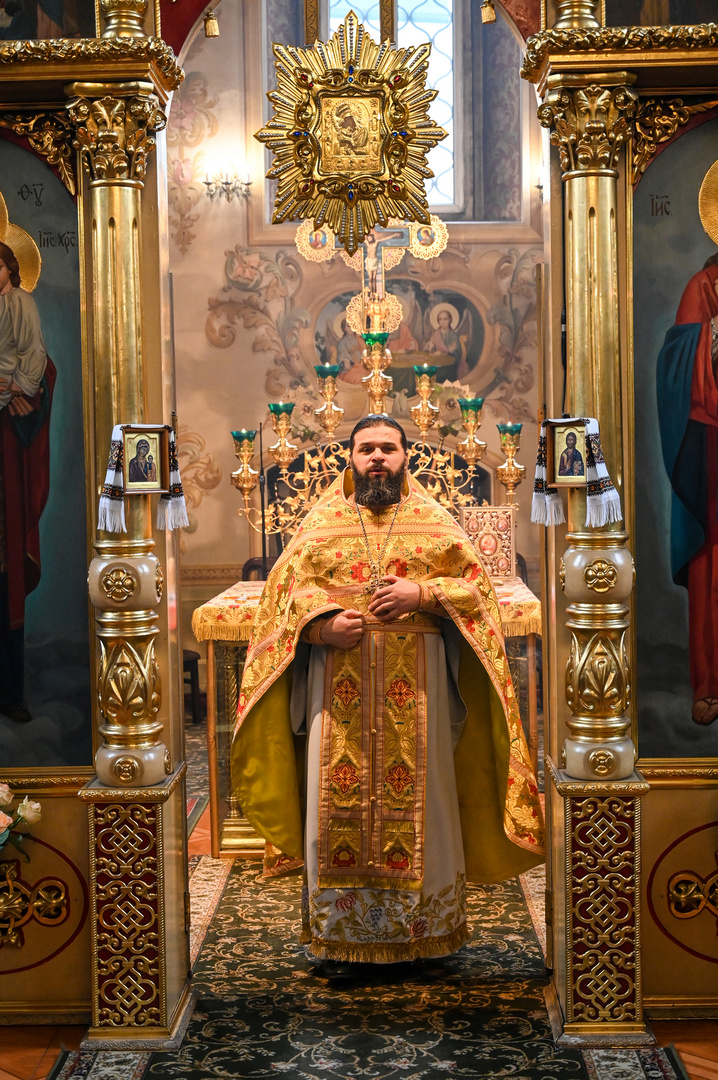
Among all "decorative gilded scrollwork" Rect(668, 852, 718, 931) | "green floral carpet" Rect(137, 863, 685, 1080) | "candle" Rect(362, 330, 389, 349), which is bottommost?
"green floral carpet" Rect(137, 863, 685, 1080)

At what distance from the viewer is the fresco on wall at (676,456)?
401 cm

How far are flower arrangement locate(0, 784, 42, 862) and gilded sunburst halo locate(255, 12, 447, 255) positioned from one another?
6.86 feet

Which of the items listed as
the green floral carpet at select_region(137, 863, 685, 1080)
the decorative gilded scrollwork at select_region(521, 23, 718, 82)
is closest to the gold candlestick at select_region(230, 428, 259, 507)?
the green floral carpet at select_region(137, 863, 685, 1080)

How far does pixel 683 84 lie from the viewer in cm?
390

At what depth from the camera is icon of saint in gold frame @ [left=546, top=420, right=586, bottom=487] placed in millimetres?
3801

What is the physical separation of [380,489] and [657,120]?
5.11ft

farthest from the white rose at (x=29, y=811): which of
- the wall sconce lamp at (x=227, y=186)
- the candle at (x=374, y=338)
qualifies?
the wall sconce lamp at (x=227, y=186)

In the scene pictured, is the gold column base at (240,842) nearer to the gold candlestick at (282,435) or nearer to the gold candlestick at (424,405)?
the gold candlestick at (282,435)

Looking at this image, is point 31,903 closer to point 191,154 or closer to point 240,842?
point 240,842

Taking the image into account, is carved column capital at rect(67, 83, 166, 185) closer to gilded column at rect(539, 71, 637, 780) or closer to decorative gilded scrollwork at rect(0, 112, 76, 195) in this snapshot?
decorative gilded scrollwork at rect(0, 112, 76, 195)

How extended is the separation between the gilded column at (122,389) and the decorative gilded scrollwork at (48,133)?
0.28 feet

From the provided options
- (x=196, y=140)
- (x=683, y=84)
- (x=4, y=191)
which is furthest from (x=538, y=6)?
(x=196, y=140)

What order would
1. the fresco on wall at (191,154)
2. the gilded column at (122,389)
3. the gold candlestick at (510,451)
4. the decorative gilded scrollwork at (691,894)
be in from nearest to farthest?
the gilded column at (122,389) → the decorative gilded scrollwork at (691,894) → the gold candlestick at (510,451) → the fresco on wall at (191,154)

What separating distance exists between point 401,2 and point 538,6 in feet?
22.1
